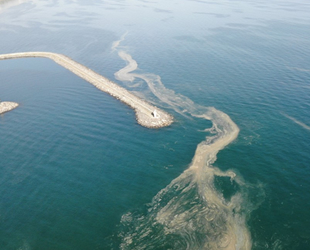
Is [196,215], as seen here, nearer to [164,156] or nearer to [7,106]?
[164,156]

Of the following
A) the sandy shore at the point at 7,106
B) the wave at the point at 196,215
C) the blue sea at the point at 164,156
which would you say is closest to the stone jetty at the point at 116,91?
the blue sea at the point at 164,156

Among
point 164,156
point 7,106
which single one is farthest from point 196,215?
point 7,106

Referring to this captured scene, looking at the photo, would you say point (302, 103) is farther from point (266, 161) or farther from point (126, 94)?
point (126, 94)

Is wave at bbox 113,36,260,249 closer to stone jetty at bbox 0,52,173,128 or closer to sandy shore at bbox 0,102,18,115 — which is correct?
stone jetty at bbox 0,52,173,128

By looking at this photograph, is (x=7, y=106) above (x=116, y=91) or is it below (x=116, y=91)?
below

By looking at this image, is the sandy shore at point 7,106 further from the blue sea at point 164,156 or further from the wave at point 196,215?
the wave at point 196,215

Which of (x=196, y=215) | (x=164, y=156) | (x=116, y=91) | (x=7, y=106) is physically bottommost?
(x=196, y=215)

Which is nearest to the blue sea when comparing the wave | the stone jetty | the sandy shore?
the wave
